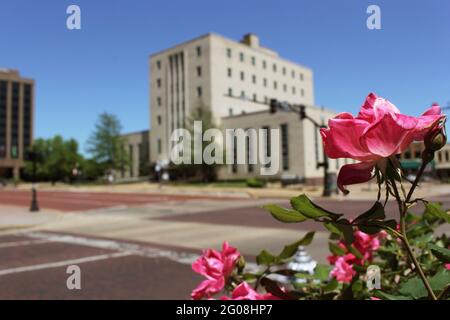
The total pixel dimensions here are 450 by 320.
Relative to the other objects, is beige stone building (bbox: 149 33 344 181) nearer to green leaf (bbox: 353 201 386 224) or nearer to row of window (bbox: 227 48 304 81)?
row of window (bbox: 227 48 304 81)

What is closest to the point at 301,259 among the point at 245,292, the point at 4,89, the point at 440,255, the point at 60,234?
the point at 245,292

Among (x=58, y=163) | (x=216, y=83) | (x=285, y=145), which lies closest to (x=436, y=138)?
(x=285, y=145)

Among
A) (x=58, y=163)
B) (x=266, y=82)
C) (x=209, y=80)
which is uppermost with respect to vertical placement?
(x=266, y=82)

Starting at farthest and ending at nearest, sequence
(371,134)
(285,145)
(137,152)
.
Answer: (137,152) → (285,145) → (371,134)

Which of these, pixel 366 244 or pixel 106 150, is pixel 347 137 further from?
pixel 106 150

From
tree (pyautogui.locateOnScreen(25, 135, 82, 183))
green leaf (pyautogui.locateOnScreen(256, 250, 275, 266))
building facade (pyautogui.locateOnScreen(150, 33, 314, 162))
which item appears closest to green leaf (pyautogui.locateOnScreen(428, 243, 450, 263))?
green leaf (pyautogui.locateOnScreen(256, 250, 275, 266))

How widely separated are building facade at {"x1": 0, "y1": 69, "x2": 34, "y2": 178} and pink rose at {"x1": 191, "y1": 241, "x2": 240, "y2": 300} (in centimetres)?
10052

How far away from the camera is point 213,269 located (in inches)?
55.2

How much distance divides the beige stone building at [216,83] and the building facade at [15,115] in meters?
44.7

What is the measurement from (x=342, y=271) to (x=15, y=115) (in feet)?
407

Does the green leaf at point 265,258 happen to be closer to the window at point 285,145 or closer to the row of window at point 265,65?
the window at point 285,145

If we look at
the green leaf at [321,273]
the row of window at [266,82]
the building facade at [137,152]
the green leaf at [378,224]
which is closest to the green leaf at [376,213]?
the green leaf at [378,224]

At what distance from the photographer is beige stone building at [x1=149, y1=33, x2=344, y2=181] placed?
58.0 metres

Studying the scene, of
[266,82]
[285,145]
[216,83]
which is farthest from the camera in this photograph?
[266,82]
